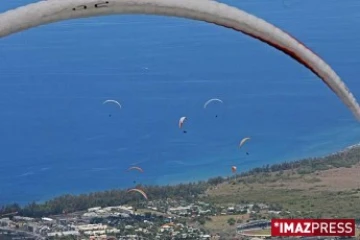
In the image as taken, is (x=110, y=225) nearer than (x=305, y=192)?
Yes

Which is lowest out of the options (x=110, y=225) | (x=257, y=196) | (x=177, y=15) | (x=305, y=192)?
(x=177, y=15)

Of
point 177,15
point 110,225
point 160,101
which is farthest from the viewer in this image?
point 160,101

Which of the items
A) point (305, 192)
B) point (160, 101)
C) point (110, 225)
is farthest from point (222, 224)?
point (160, 101)

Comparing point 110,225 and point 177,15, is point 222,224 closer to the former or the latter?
point 110,225

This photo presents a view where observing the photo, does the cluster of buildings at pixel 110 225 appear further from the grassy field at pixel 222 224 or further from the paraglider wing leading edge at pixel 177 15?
the paraglider wing leading edge at pixel 177 15

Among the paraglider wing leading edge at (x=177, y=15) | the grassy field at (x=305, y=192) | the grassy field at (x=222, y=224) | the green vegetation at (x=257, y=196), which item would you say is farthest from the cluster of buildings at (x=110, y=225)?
the paraglider wing leading edge at (x=177, y=15)

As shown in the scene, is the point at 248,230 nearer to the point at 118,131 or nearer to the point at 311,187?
the point at 311,187

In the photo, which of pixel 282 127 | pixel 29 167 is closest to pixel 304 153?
pixel 282 127
